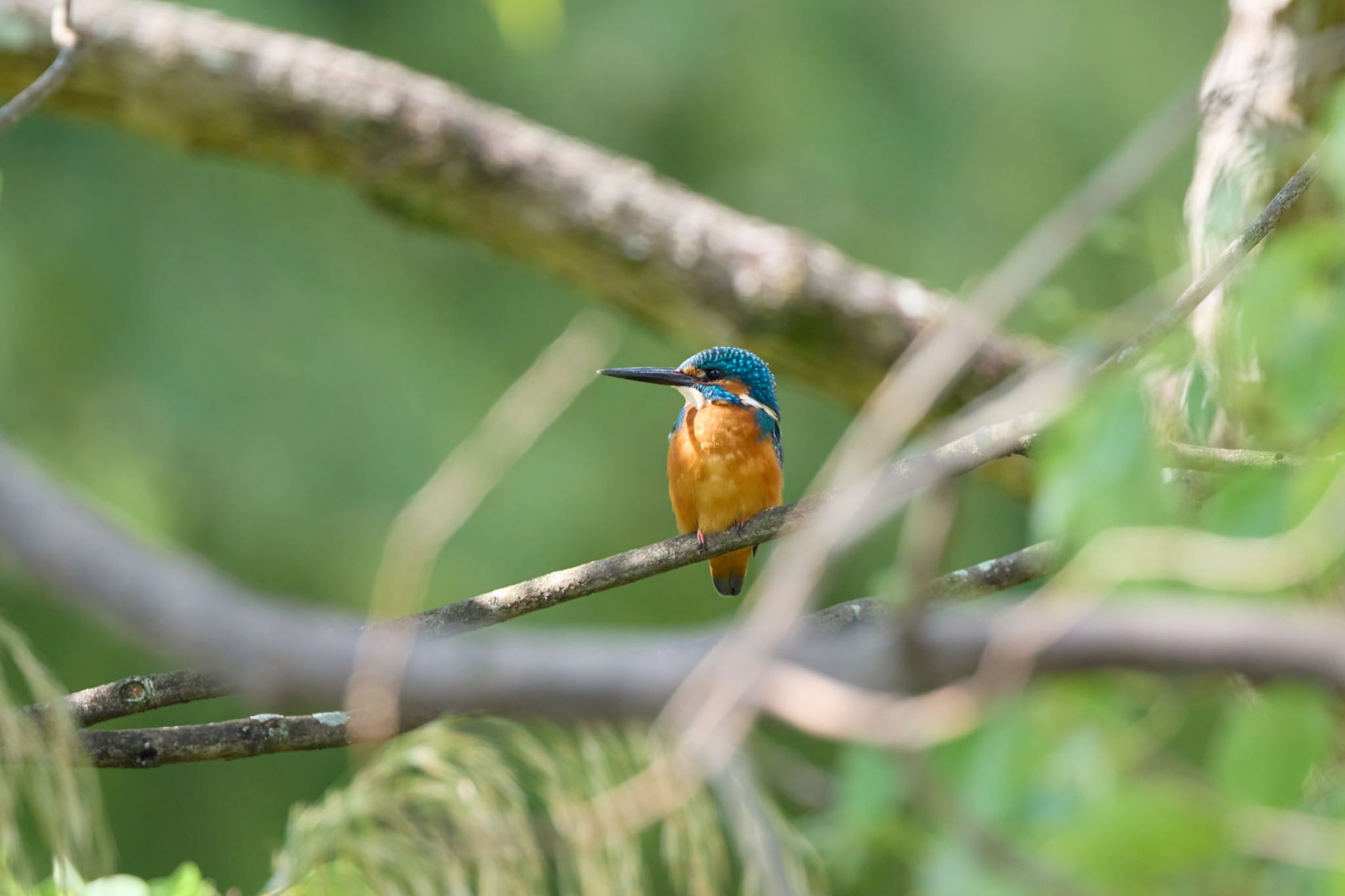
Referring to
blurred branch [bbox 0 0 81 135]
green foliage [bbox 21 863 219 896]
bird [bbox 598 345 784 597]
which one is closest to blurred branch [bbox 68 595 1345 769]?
green foliage [bbox 21 863 219 896]

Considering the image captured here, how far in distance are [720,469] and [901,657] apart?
2888mm

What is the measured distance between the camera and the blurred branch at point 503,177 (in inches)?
137

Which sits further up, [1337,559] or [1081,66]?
[1081,66]

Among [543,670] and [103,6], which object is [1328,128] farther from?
[103,6]

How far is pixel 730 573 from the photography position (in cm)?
434

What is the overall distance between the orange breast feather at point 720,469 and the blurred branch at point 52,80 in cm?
187

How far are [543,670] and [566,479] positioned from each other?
6447 millimetres

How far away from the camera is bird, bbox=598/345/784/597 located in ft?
11.9

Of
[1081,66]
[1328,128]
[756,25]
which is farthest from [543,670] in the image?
[1081,66]

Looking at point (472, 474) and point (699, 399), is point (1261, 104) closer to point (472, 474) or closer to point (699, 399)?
point (699, 399)

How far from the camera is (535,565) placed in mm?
6762

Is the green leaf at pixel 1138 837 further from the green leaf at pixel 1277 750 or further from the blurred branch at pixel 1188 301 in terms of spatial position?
the blurred branch at pixel 1188 301

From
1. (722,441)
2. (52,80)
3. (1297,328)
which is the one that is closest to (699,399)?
(722,441)

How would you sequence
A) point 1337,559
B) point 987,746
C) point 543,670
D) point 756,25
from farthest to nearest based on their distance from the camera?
point 756,25 < point 1337,559 < point 987,746 < point 543,670
